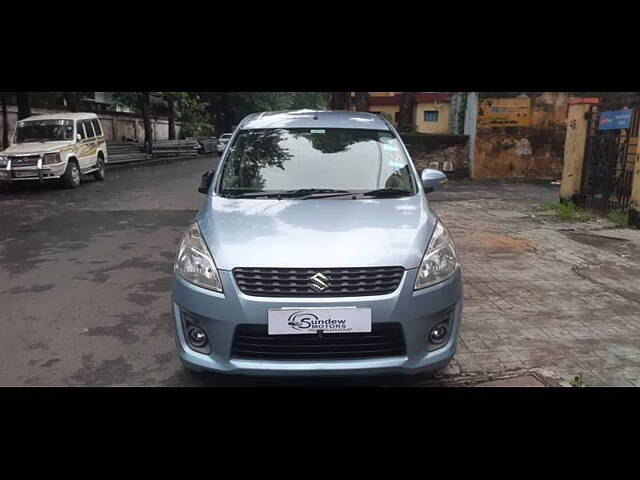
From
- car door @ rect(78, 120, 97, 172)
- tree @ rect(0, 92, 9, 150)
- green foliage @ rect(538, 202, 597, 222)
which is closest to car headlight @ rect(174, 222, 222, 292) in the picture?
green foliage @ rect(538, 202, 597, 222)

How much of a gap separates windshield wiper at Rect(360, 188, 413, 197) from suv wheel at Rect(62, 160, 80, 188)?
39.9 feet

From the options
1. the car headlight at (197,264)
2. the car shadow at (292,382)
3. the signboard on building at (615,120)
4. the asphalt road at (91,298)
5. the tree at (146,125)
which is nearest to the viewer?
the car headlight at (197,264)

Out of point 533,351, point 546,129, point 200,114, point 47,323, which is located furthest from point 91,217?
point 200,114

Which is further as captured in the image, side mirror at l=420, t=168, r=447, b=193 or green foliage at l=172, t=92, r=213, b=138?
green foliage at l=172, t=92, r=213, b=138

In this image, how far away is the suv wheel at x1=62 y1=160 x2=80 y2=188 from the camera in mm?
13836

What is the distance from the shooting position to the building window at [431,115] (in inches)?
1384

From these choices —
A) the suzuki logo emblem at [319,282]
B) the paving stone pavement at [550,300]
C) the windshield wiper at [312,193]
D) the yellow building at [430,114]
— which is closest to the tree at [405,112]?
the paving stone pavement at [550,300]

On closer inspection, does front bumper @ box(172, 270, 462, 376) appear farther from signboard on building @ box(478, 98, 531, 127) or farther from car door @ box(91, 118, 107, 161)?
car door @ box(91, 118, 107, 161)

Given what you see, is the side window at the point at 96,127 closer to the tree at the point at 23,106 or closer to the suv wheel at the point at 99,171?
the suv wheel at the point at 99,171

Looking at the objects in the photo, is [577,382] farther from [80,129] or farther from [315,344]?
[80,129]

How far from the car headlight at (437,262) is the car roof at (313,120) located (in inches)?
64.4

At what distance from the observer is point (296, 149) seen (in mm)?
4348

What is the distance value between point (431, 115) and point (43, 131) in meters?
26.6
